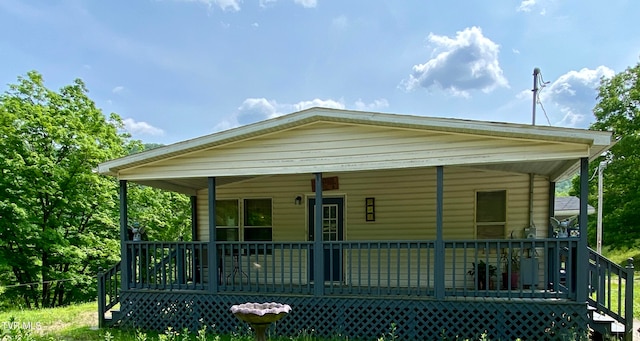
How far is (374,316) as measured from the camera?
5711 mm

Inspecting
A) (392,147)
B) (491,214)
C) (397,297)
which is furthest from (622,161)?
(397,297)

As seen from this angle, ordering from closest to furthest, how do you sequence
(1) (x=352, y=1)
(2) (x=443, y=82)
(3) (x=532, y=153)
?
(3) (x=532, y=153) → (1) (x=352, y=1) → (2) (x=443, y=82)

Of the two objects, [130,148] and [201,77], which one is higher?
[201,77]

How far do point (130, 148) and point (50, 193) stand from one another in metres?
5.63

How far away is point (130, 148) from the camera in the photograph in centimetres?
1691

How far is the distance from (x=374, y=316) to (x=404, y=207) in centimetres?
249

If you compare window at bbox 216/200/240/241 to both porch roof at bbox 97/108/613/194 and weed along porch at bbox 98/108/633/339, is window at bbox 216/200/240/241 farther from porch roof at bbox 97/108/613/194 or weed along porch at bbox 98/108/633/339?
porch roof at bbox 97/108/613/194

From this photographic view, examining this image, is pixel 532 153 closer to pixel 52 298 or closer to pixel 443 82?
pixel 52 298

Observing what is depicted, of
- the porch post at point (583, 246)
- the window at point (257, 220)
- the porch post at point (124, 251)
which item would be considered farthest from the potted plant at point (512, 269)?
the porch post at point (124, 251)

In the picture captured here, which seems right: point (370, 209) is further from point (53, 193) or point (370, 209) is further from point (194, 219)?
point (53, 193)

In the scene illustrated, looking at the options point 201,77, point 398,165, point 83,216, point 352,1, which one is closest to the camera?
point 398,165

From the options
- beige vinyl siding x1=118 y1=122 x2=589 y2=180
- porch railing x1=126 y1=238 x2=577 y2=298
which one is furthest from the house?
beige vinyl siding x1=118 y1=122 x2=589 y2=180

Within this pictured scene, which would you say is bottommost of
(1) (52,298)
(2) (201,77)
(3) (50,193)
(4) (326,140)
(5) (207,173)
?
(1) (52,298)

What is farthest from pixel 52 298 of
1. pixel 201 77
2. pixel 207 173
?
pixel 207 173
